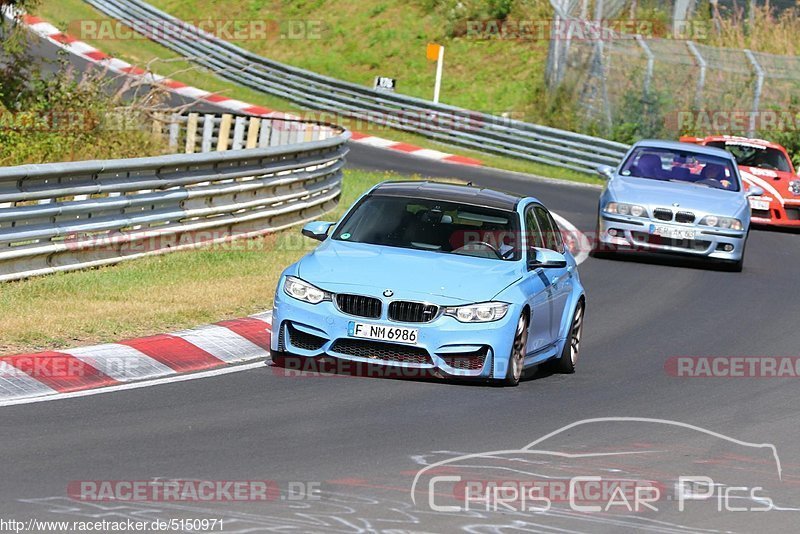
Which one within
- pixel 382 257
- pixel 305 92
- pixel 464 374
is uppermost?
pixel 382 257

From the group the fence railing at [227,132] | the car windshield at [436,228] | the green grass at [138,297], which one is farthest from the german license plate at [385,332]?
the fence railing at [227,132]

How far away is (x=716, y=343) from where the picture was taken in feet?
44.8

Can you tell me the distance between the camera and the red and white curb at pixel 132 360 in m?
9.59

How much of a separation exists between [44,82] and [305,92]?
57.1 feet

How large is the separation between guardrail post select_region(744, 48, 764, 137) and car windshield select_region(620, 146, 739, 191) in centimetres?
1552

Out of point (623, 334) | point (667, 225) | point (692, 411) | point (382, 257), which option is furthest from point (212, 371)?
point (667, 225)

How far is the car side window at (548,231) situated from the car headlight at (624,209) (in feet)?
22.6

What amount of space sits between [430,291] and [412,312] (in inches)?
7.8

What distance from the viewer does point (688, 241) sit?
62.0 feet

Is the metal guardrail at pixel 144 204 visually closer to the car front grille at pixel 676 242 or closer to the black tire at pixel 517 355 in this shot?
the car front grille at pixel 676 242

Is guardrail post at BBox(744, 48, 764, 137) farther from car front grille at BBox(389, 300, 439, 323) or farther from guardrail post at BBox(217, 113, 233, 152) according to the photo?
car front grille at BBox(389, 300, 439, 323)

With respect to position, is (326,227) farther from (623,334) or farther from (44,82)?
(44,82)

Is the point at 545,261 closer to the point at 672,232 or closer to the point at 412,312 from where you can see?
the point at 412,312

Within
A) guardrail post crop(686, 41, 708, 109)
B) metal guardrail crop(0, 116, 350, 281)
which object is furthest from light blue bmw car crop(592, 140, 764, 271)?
guardrail post crop(686, 41, 708, 109)
